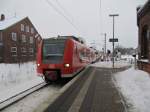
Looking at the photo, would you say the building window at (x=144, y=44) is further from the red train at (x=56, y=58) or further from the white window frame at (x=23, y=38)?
the white window frame at (x=23, y=38)

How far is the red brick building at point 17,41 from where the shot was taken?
165 feet

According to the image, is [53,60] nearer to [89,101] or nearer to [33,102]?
[33,102]

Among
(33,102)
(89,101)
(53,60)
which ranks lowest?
(33,102)

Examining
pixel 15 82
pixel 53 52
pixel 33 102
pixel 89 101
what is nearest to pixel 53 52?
pixel 53 52

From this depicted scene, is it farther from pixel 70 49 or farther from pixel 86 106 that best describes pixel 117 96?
pixel 70 49

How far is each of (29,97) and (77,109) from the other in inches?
177

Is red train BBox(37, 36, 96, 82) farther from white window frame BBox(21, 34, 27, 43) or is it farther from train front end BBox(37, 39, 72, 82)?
white window frame BBox(21, 34, 27, 43)

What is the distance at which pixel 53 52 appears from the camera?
16.3 metres

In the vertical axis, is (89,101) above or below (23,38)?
below

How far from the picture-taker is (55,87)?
15.7 m

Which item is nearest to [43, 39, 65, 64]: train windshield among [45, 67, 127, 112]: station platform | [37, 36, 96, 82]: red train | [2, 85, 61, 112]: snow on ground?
[37, 36, 96, 82]: red train

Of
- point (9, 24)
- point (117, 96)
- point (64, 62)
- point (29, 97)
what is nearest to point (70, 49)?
point (64, 62)

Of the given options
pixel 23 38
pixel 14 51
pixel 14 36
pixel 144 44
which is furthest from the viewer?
pixel 23 38

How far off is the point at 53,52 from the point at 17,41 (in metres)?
39.9
